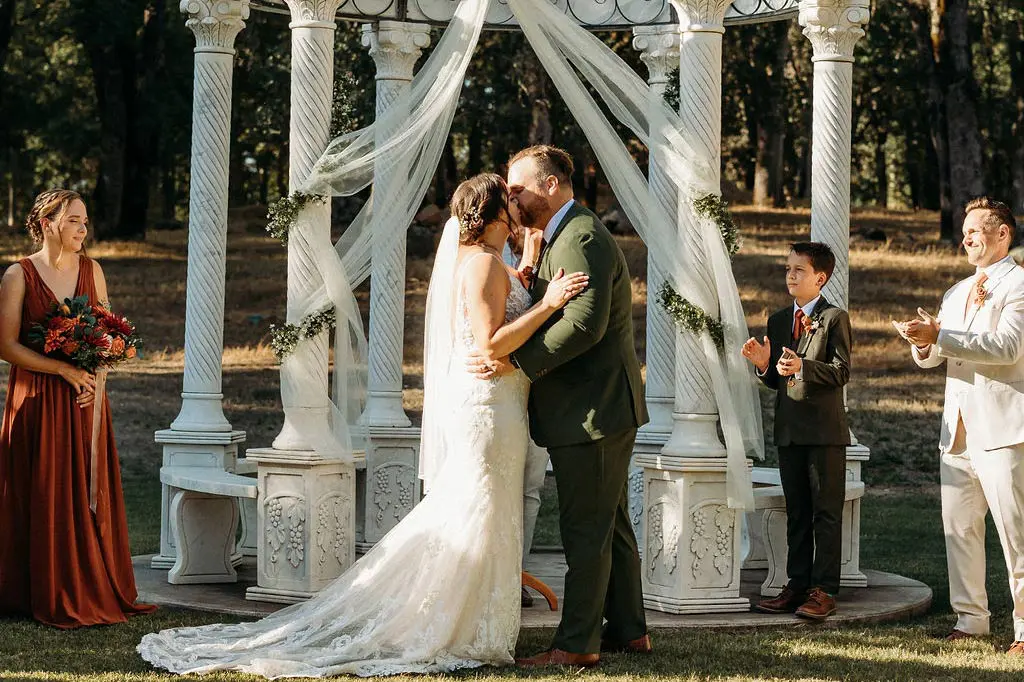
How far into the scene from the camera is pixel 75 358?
7.36 meters

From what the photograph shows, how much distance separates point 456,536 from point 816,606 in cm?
222

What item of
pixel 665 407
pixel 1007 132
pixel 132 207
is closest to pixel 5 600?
pixel 665 407

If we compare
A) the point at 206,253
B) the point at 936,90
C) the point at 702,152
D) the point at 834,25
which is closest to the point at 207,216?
the point at 206,253

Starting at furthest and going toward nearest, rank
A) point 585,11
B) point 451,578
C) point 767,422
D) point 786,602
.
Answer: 1. point 767,422
2. point 585,11
3. point 786,602
4. point 451,578

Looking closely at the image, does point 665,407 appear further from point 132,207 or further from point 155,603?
point 132,207

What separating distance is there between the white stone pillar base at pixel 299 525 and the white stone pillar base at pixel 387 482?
1.80 meters

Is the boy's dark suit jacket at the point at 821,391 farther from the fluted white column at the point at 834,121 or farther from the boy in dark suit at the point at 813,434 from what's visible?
the fluted white column at the point at 834,121

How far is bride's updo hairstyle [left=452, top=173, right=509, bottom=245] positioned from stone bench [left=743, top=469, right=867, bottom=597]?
9.20ft

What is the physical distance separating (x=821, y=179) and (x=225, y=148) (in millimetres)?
4017

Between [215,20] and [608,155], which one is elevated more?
[215,20]

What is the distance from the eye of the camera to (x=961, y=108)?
966 inches

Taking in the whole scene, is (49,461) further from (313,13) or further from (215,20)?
(215,20)

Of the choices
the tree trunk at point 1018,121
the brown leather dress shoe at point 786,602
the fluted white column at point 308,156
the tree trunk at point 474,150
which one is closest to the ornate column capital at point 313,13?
the fluted white column at point 308,156

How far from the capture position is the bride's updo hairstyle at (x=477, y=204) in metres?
6.19
